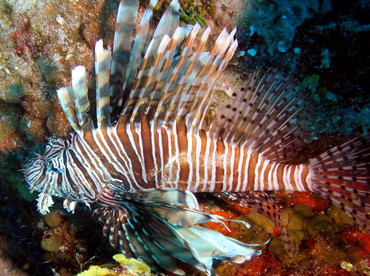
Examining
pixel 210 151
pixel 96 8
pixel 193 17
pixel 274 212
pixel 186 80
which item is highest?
pixel 96 8

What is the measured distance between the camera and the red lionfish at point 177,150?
8.82ft

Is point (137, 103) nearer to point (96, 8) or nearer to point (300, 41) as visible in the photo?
point (96, 8)

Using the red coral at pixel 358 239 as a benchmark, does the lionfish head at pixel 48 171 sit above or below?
above

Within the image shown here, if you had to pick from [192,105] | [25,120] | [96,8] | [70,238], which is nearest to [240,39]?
[192,105]

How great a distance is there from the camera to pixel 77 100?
2566 millimetres

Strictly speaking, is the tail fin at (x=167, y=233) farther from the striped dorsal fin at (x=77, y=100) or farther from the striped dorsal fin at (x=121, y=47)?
the striped dorsal fin at (x=121, y=47)

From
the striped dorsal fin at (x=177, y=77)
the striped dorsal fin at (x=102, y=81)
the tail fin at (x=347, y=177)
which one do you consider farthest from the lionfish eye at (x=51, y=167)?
the tail fin at (x=347, y=177)

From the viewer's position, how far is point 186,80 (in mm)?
2645

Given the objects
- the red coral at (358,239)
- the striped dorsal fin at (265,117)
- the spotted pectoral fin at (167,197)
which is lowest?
the red coral at (358,239)

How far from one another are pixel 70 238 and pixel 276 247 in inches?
134

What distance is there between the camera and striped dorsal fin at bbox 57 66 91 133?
2.39 meters

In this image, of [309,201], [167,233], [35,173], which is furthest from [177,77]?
[309,201]

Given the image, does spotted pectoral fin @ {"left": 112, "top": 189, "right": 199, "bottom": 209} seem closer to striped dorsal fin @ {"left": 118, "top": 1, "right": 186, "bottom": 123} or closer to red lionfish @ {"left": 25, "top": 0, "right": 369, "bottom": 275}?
red lionfish @ {"left": 25, "top": 0, "right": 369, "bottom": 275}

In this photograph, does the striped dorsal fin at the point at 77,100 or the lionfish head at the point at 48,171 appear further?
the lionfish head at the point at 48,171
